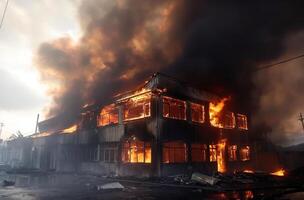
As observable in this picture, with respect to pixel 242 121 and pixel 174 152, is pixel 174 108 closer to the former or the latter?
pixel 174 152

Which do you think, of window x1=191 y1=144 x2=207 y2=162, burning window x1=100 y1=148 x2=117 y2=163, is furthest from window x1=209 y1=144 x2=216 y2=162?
burning window x1=100 y1=148 x2=117 y2=163

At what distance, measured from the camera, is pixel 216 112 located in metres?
27.0

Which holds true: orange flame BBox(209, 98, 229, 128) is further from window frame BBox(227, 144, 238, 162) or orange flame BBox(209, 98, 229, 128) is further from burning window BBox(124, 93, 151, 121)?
burning window BBox(124, 93, 151, 121)

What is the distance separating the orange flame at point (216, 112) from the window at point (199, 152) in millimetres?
3122

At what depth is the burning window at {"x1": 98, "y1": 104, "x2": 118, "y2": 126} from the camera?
1011 inches

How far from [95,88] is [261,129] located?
2136cm

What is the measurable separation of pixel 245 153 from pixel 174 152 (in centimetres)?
1226

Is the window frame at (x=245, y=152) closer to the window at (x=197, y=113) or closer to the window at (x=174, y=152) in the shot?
the window at (x=197, y=113)

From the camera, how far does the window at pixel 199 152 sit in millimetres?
23078

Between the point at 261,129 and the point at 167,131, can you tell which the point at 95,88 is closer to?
the point at 167,131

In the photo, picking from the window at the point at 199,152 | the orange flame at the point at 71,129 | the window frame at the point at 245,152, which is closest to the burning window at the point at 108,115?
the orange flame at the point at 71,129

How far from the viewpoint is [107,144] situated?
25.5 meters

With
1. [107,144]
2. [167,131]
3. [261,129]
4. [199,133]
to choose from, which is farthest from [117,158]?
[261,129]

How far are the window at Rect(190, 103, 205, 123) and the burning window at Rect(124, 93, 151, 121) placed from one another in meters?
4.66
